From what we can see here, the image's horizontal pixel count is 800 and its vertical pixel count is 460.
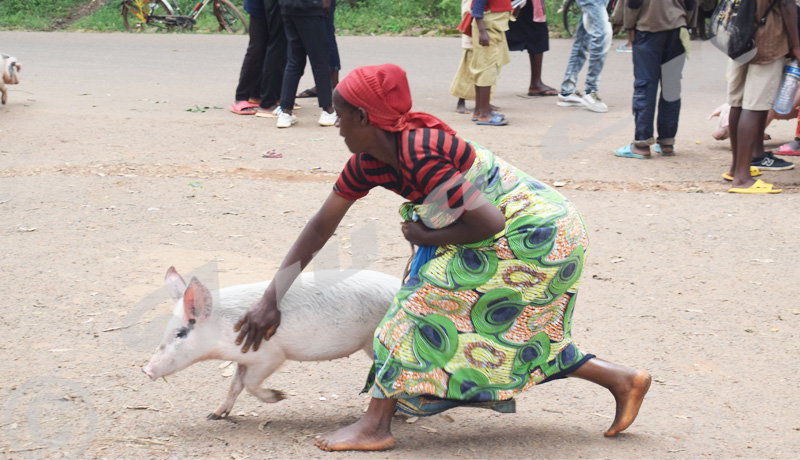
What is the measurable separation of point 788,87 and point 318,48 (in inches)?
156

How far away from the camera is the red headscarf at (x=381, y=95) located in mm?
2416

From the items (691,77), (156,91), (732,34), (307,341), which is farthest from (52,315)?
(691,77)

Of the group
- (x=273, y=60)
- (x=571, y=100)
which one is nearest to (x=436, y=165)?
(x=273, y=60)

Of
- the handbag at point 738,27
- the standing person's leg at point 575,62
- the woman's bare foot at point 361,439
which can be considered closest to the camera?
the woman's bare foot at point 361,439

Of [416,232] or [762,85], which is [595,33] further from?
[416,232]

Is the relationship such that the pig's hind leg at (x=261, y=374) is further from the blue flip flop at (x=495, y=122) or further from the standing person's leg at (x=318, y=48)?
the blue flip flop at (x=495, y=122)

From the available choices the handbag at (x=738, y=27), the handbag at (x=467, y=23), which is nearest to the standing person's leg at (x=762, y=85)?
the handbag at (x=738, y=27)

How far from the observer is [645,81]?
253 inches

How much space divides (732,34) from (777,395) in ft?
10.6

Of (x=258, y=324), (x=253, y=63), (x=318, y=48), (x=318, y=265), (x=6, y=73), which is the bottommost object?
(x=318, y=265)

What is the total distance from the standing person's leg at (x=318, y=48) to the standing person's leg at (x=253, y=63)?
0.70 metres

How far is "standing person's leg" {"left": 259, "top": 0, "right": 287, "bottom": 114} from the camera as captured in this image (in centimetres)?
771

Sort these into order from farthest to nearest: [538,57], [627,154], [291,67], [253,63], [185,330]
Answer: [538,57] < [253,63] < [291,67] < [627,154] < [185,330]

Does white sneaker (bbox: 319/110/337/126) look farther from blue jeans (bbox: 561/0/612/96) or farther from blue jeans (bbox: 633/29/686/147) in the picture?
blue jeans (bbox: 633/29/686/147)
